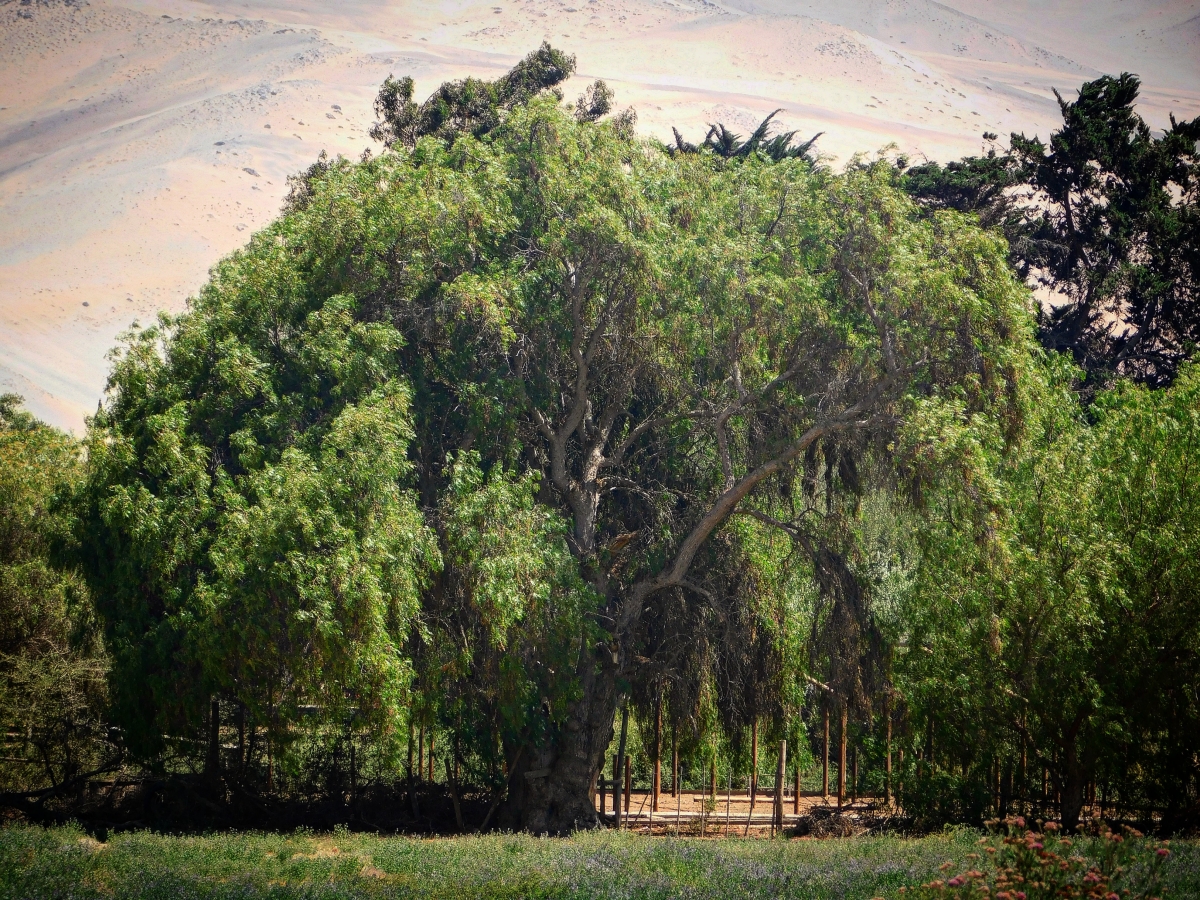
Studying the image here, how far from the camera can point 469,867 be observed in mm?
12164

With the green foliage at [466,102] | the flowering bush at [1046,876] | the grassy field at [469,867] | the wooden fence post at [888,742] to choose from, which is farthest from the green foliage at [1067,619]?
the green foliage at [466,102]

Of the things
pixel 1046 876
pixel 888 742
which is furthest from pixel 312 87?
pixel 1046 876

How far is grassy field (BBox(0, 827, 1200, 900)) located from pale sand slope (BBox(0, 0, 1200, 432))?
6789cm

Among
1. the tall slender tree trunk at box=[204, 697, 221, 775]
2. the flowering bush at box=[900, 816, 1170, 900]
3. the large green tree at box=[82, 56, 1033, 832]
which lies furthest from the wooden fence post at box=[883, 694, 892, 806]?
the tall slender tree trunk at box=[204, 697, 221, 775]

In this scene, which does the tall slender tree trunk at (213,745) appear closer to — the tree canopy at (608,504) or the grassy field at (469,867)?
the tree canopy at (608,504)

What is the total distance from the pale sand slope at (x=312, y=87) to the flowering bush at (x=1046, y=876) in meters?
74.7

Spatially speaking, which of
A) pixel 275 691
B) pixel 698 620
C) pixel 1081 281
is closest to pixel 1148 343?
pixel 1081 281

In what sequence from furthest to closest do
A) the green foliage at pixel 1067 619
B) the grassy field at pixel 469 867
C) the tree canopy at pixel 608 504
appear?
the green foliage at pixel 1067 619, the tree canopy at pixel 608 504, the grassy field at pixel 469 867

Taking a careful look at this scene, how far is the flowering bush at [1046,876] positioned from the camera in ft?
26.0

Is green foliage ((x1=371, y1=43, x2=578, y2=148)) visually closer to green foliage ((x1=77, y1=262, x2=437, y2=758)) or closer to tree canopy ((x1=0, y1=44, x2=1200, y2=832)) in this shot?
tree canopy ((x1=0, y1=44, x2=1200, y2=832))

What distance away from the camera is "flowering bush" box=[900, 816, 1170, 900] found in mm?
7922

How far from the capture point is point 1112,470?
17.0 meters

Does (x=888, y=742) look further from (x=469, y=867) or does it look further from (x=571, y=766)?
(x=469, y=867)

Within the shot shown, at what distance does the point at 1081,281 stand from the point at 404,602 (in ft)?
92.8
